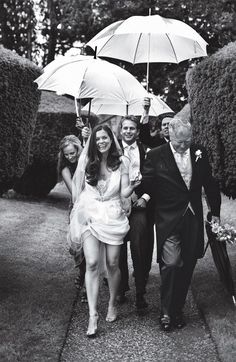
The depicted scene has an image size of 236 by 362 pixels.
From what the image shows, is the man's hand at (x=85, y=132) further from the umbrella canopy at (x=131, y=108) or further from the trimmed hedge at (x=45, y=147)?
the trimmed hedge at (x=45, y=147)

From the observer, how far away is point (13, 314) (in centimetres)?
566

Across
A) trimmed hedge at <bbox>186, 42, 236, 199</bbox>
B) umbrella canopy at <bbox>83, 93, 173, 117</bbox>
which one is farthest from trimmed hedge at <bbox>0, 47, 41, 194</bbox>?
trimmed hedge at <bbox>186, 42, 236, 199</bbox>

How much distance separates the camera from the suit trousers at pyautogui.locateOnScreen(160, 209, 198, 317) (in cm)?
549

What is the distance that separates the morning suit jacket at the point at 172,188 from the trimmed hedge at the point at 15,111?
1701mm

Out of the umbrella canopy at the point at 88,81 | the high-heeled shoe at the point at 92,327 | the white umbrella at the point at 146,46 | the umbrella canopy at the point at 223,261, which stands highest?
the white umbrella at the point at 146,46

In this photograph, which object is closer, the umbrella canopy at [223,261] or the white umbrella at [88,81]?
the umbrella canopy at [223,261]

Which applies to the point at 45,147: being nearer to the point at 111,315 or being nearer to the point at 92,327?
the point at 111,315

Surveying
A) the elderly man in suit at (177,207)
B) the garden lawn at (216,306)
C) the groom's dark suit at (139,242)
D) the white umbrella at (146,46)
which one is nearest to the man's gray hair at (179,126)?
the elderly man in suit at (177,207)

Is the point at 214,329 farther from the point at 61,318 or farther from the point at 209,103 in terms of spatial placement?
the point at 209,103

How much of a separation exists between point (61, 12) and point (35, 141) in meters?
12.7

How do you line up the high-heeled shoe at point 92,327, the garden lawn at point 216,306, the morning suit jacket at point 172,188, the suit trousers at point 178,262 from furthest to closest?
1. the morning suit jacket at point 172,188
2. the suit trousers at point 178,262
3. the high-heeled shoe at point 92,327
4. the garden lawn at point 216,306

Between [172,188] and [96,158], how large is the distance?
34.0 inches

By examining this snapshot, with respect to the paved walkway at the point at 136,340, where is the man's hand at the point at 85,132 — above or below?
above

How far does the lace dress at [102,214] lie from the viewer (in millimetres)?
5535
